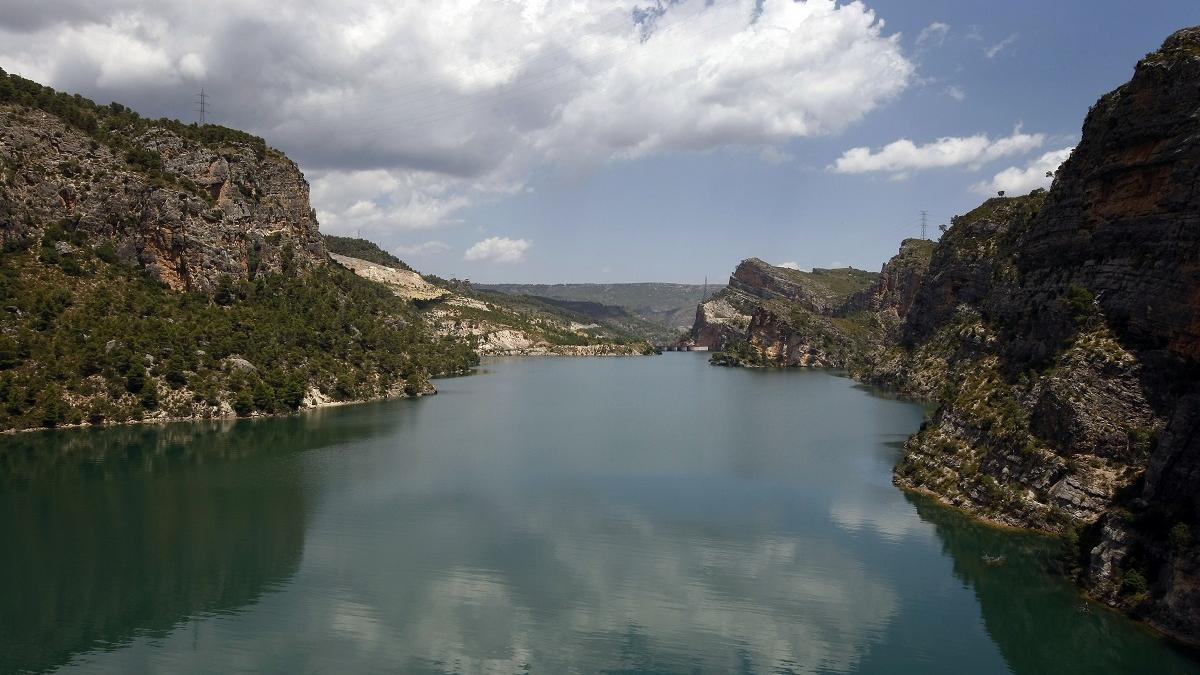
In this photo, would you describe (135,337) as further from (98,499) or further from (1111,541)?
(1111,541)

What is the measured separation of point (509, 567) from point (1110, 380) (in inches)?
1096

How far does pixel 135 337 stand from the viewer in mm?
71375

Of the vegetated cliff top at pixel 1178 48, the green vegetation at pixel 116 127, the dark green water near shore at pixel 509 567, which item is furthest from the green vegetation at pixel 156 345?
the vegetated cliff top at pixel 1178 48

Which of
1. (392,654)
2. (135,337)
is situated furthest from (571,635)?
(135,337)

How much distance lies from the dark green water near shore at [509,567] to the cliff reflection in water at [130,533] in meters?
0.16

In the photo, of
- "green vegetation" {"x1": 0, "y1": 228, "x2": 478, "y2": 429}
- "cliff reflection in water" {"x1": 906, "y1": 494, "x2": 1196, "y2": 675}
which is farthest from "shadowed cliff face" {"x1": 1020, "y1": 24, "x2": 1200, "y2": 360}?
"green vegetation" {"x1": 0, "y1": 228, "x2": 478, "y2": 429}

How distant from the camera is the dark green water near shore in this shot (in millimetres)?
25859

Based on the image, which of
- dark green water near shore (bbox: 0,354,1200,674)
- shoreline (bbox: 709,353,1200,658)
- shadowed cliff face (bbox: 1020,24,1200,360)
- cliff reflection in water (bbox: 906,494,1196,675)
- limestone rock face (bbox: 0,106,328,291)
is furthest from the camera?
limestone rock face (bbox: 0,106,328,291)

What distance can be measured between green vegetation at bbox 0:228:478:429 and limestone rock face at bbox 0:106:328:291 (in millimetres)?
2115

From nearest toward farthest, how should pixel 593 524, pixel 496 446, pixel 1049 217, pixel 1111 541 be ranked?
pixel 1111 541
pixel 593 524
pixel 1049 217
pixel 496 446

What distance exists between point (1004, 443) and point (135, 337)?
2704 inches

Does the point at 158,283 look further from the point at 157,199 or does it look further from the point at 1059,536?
the point at 1059,536

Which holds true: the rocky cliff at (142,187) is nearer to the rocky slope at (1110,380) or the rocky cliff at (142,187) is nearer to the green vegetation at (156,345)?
the green vegetation at (156,345)

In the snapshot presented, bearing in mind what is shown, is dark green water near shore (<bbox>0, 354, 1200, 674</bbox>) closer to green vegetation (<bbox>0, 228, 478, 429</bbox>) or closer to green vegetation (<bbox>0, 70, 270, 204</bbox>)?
green vegetation (<bbox>0, 228, 478, 429</bbox>)
